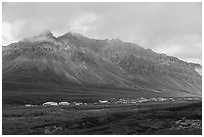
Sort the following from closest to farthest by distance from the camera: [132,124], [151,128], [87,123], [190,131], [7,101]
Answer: [190,131]
[151,128]
[132,124]
[87,123]
[7,101]

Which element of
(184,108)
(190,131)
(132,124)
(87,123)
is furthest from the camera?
(184,108)

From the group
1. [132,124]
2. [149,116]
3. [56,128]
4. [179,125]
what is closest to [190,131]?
[179,125]

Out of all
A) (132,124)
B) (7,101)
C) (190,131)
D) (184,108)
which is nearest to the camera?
(190,131)

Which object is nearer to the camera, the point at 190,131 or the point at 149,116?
the point at 190,131

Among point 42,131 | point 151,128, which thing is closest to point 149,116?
point 151,128

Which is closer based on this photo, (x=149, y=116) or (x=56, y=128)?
(x=56, y=128)

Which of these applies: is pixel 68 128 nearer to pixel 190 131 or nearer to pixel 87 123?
pixel 87 123

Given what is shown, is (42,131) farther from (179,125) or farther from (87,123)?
(179,125)

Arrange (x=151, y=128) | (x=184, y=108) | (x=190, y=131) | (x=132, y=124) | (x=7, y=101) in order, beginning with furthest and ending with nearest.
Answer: (x=7, y=101), (x=184, y=108), (x=132, y=124), (x=151, y=128), (x=190, y=131)
